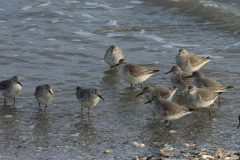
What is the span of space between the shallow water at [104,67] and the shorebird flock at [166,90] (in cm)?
31

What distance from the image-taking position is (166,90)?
28.8 ft

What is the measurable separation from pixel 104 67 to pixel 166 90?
390cm

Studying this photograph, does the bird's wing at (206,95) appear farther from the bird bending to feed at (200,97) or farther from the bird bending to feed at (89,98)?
the bird bending to feed at (89,98)

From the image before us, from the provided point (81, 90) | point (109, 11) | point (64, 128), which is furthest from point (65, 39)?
point (64, 128)

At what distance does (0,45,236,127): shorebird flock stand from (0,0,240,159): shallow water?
305 mm

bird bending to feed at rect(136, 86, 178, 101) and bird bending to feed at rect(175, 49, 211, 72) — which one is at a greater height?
bird bending to feed at rect(175, 49, 211, 72)

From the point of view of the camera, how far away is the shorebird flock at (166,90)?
7.55 meters

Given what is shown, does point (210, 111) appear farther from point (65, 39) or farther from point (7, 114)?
point (65, 39)

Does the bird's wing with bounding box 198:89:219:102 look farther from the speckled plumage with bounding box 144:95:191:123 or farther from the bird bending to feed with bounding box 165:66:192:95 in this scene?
the bird bending to feed with bounding box 165:66:192:95

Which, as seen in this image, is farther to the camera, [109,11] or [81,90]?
[109,11]

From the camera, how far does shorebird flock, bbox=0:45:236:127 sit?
7.55m

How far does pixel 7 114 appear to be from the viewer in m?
8.07

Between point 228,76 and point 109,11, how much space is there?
32.0 ft

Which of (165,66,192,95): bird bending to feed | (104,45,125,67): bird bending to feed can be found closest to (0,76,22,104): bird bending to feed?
(104,45,125,67): bird bending to feed
